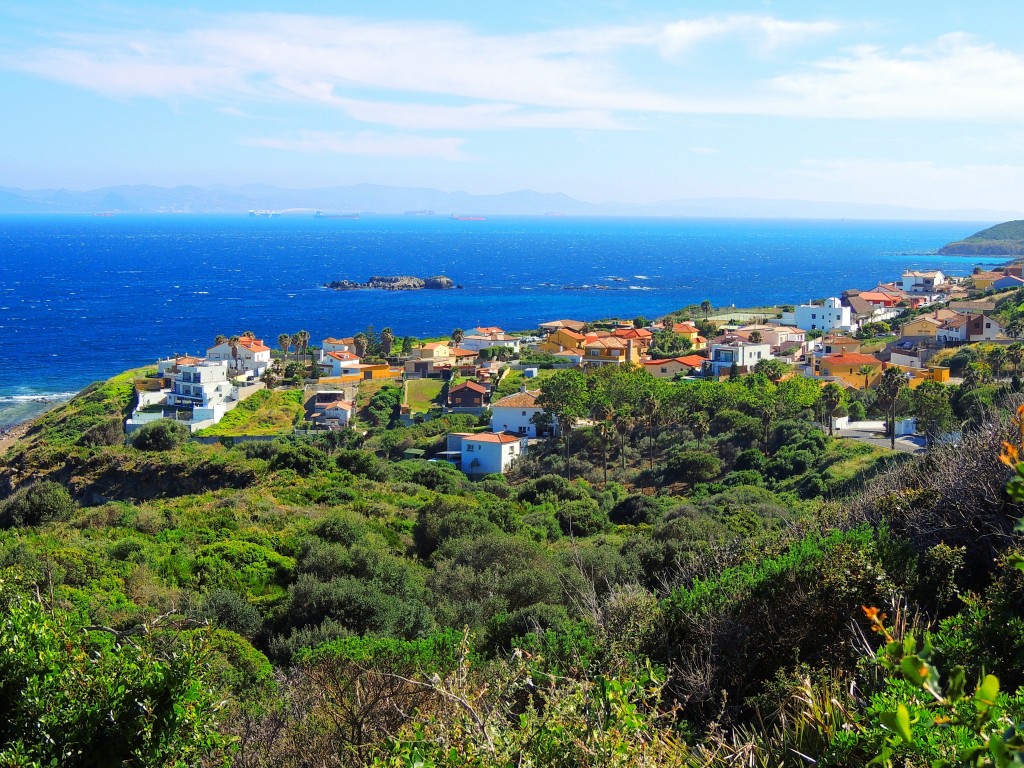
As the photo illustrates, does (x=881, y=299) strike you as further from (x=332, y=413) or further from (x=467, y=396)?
(x=332, y=413)

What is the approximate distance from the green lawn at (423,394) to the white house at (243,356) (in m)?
9.31

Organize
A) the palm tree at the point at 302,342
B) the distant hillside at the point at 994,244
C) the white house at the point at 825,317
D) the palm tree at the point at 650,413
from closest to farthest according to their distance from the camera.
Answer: the palm tree at the point at 650,413, the palm tree at the point at 302,342, the white house at the point at 825,317, the distant hillside at the point at 994,244

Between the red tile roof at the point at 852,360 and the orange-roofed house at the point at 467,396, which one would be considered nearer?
the orange-roofed house at the point at 467,396

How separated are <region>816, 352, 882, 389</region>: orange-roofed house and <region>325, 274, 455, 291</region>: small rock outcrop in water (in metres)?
76.6

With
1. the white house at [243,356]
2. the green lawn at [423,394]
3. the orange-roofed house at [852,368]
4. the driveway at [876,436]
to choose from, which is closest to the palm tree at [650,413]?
the driveway at [876,436]

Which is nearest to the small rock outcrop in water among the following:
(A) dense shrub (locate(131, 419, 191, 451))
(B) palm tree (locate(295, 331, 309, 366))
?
(B) palm tree (locate(295, 331, 309, 366))

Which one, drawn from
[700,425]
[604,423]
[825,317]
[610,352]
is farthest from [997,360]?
[825,317]

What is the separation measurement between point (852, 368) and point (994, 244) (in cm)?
15402

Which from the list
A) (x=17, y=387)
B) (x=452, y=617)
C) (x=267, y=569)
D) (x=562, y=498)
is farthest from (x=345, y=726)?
(x=17, y=387)

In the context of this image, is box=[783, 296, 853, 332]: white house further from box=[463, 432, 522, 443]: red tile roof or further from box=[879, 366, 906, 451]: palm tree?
box=[463, 432, 522, 443]: red tile roof

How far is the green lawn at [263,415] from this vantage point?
139ft

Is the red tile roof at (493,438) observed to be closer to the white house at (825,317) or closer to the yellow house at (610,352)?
the yellow house at (610,352)

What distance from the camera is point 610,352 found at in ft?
177

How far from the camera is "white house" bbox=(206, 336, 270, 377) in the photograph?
53375 millimetres
